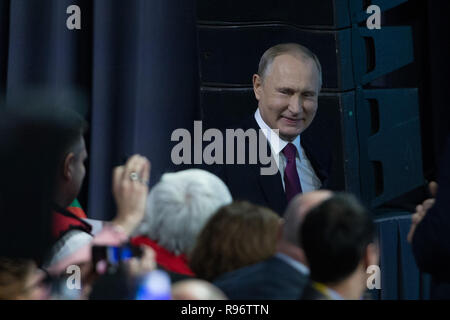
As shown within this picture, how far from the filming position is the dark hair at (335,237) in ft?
4.98

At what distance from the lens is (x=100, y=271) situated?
5.77ft

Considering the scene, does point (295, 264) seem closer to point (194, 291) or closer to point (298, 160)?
point (194, 291)

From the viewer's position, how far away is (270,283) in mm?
1600

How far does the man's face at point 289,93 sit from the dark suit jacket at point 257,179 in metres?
0.07

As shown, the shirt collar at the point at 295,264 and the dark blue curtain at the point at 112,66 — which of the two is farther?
the dark blue curtain at the point at 112,66

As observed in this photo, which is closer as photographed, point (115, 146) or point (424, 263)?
point (424, 263)

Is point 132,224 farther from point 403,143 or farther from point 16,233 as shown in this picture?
point 403,143

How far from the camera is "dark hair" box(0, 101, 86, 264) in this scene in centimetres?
188

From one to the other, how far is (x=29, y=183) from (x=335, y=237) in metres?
0.81

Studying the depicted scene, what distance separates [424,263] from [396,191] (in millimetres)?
1008

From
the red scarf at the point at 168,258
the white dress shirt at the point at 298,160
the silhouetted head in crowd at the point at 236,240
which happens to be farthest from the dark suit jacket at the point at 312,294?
the white dress shirt at the point at 298,160

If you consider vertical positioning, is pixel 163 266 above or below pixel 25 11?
below

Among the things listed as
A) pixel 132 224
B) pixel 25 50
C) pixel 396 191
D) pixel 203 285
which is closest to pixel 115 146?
pixel 25 50

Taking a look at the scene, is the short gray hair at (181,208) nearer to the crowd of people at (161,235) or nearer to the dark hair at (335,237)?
the crowd of people at (161,235)
